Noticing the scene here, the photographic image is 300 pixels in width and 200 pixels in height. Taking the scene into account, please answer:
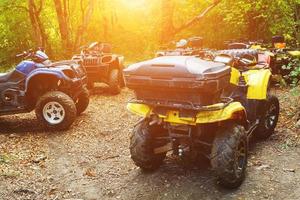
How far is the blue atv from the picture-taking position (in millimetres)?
7953

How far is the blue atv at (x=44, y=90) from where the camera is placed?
795 cm

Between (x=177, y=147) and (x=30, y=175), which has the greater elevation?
(x=177, y=147)

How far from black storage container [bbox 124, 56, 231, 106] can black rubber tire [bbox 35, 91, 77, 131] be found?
10.3 feet

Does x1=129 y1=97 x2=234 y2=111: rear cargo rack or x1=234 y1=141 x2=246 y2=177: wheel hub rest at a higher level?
x1=129 y1=97 x2=234 y2=111: rear cargo rack

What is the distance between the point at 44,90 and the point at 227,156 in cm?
485

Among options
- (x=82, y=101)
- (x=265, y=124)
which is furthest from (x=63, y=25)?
(x=265, y=124)

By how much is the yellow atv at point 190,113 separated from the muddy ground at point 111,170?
290 millimetres

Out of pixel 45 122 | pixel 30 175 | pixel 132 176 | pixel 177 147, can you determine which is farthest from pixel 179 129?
pixel 45 122

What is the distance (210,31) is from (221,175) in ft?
53.9

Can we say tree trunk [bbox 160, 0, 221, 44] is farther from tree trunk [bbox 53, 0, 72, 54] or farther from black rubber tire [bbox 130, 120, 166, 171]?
black rubber tire [bbox 130, 120, 166, 171]

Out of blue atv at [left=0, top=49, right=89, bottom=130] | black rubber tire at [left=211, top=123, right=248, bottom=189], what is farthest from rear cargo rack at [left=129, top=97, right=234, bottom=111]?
blue atv at [left=0, top=49, right=89, bottom=130]

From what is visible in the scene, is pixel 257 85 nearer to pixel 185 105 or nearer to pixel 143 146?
pixel 185 105

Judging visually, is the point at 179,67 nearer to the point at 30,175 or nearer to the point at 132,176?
the point at 132,176

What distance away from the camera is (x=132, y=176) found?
18.7ft
